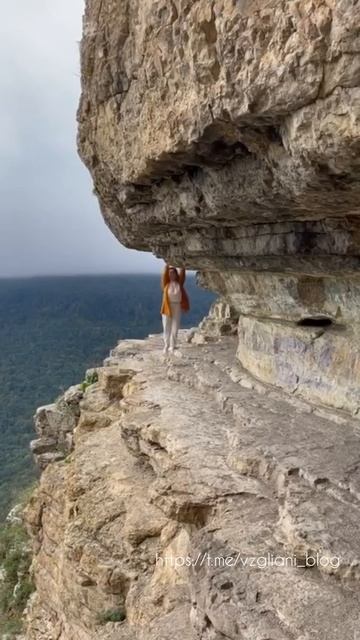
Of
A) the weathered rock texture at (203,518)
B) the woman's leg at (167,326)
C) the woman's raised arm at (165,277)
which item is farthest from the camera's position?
the woman's leg at (167,326)

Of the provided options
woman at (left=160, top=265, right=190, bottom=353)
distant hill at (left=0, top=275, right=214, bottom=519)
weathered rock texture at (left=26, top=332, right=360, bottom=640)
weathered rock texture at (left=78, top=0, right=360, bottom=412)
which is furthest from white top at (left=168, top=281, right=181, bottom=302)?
distant hill at (left=0, top=275, right=214, bottom=519)

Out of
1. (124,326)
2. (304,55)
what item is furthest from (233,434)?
(124,326)

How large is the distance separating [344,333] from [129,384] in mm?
5495

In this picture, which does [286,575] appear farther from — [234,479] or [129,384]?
[129,384]

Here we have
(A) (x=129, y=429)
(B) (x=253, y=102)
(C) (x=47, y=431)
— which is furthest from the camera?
(C) (x=47, y=431)

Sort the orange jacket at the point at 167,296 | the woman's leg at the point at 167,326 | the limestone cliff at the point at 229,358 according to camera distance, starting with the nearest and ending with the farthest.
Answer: the limestone cliff at the point at 229,358
the orange jacket at the point at 167,296
the woman's leg at the point at 167,326

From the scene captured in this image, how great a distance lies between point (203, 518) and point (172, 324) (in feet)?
23.3

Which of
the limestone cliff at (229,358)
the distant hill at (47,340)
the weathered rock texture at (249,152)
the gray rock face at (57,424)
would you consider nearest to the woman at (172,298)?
the limestone cliff at (229,358)

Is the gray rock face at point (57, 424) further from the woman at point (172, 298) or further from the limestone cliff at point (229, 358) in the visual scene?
the woman at point (172, 298)

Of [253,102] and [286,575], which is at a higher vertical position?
[253,102]

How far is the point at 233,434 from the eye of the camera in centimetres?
765

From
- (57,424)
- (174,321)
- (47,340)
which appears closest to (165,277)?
(174,321)

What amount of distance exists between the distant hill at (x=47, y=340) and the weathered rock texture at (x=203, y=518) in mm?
22218

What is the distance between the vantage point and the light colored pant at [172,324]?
42.7 feet
